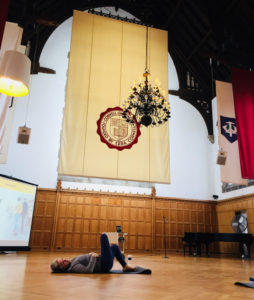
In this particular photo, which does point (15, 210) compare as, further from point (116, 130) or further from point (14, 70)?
point (14, 70)

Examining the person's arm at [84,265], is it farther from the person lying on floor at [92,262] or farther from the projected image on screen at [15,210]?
the projected image on screen at [15,210]

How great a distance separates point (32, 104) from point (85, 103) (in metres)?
3.86

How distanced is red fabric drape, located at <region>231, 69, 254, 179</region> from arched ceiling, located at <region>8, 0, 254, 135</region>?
1.35 meters

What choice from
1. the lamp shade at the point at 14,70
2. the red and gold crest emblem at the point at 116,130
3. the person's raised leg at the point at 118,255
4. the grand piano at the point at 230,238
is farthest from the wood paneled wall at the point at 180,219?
the lamp shade at the point at 14,70

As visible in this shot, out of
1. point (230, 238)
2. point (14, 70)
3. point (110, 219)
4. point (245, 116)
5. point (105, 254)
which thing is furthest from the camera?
point (110, 219)

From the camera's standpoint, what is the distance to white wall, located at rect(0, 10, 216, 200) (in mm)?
9703

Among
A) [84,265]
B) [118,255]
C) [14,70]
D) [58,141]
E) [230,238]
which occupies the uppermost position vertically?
[58,141]

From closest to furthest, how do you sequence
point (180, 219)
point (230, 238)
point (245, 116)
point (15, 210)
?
point (245, 116) < point (15, 210) < point (230, 238) < point (180, 219)

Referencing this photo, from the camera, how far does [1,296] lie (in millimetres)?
2129

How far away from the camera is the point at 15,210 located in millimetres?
7840

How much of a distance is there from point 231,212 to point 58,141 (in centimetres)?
672

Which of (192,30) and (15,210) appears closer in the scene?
(15,210)

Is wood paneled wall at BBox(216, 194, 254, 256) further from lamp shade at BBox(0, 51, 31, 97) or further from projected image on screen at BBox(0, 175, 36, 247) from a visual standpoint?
lamp shade at BBox(0, 51, 31, 97)

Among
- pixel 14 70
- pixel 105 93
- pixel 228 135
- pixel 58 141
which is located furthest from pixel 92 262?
pixel 58 141
